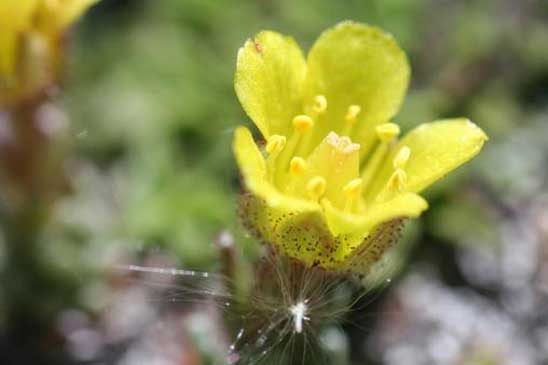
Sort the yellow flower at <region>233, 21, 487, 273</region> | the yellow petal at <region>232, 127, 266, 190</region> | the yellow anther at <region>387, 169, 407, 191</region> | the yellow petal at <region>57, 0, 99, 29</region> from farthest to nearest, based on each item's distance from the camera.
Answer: the yellow petal at <region>57, 0, 99, 29</region> < the yellow anther at <region>387, 169, 407, 191</region> < the yellow flower at <region>233, 21, 487, 273</region> < the yellow petal at <region>232, 127, 266, 190</region>

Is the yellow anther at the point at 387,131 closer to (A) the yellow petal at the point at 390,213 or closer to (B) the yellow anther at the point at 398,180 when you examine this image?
(B) the yellow anther at the point at 398,180

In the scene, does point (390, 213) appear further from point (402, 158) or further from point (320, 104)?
point (320, 104)

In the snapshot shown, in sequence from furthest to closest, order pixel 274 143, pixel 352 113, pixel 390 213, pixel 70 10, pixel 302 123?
pixel 70 10 < pixel 352 113 < pixel 302 123 < pixel 274 143 < pixel 390 213

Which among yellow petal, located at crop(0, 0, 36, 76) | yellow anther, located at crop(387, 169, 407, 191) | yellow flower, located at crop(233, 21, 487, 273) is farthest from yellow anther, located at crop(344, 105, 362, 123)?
yellow petal, located at crop(0, 0, 36, 76)

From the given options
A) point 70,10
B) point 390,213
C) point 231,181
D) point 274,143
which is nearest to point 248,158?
point 274,143

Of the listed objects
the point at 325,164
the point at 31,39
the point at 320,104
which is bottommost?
the point at 325,164

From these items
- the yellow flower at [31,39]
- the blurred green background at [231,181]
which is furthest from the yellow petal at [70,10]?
the blurred green background at [231,181]

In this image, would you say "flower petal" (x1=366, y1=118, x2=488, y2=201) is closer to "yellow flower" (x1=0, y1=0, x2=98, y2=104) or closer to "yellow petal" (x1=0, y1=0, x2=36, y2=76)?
"yellow flower" (x1=0, y1=0, x2=98, y2=104)
